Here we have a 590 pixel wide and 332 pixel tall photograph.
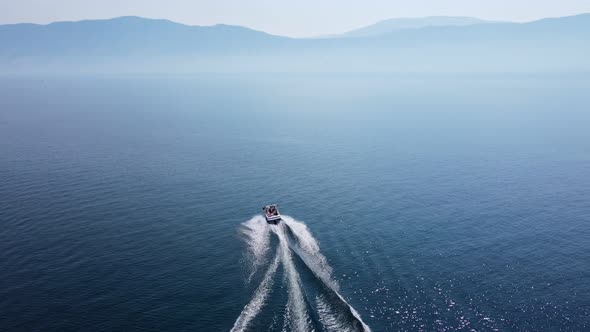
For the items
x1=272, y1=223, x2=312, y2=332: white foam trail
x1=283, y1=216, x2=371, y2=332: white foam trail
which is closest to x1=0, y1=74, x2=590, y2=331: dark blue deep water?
x1=272, y1=223, x2=312, y2=332: white foam trail

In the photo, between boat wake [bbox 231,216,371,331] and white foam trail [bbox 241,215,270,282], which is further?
white foam trail [bbox 241,215,270,282]

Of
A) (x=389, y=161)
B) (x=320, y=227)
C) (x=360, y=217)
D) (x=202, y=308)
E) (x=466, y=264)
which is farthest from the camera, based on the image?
(x=389, y=161)

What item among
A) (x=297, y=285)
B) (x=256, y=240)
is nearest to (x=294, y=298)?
(x=297, y=285)

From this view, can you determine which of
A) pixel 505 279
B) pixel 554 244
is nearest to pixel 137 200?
pixel 505 279

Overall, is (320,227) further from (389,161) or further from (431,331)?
(389,161)

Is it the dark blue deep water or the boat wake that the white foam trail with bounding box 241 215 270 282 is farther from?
the dark blue deep water

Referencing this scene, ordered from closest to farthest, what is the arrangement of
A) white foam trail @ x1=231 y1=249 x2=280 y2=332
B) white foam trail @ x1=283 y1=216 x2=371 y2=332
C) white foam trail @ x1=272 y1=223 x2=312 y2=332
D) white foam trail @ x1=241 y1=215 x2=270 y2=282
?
1. white foam trail @ x1=272 y1=223 x2=312 y2=332
2. white foam trail @ x1=231 y1=249 x2=280 y2=332
3. white foam trail @ x1=283 y1=216 x2=371 y2=332
4. white foam trail @ x1=241 y1=215 x2=270 y2=282
